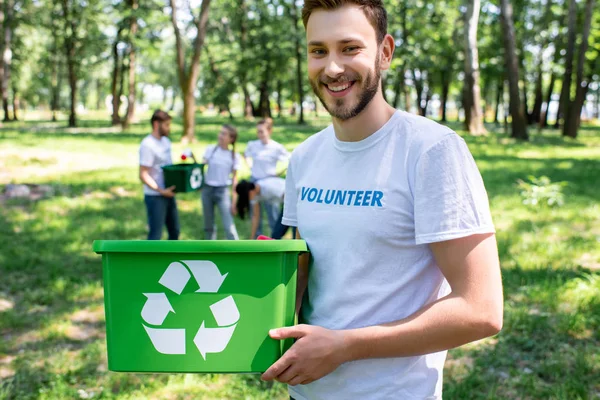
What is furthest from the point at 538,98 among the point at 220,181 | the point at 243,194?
the point at 220,181

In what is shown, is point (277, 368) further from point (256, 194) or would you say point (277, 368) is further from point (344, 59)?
point (256, 194)

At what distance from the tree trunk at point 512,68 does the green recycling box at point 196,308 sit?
60.2 feet

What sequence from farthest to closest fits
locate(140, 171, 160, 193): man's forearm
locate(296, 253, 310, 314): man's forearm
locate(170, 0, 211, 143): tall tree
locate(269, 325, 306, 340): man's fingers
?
locate(170, 0, 211, 143): tall tree
locate(140, 171, 160, 193): man's forearm
locate(296, 253, 310, 314): man's forearm
locate(269, 325, 306, 340): man's fingers

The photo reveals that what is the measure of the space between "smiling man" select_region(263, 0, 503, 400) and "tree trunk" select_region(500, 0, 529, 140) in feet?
59.5

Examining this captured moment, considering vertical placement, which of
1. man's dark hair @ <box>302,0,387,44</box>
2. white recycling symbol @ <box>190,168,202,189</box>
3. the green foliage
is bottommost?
the green foliage

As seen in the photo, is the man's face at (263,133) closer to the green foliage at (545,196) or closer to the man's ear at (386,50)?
the green foliage at (545,196)

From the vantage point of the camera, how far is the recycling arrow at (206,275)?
149 cm

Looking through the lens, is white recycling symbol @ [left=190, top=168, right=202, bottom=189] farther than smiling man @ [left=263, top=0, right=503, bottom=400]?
Yes

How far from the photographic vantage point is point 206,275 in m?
1.50

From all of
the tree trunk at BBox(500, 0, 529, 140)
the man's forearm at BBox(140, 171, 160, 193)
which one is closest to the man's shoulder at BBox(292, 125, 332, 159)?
the man's forearm at BBox(140, 171, 160, 193)

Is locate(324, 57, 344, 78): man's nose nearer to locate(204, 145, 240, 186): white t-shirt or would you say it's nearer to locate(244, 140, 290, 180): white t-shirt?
locate(204, 145, 240, 186): white t-shirt

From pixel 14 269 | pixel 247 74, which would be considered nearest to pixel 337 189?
pixel 14 269

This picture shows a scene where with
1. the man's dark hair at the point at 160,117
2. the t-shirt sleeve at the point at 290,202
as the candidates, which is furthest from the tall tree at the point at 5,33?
the t-shirt sleeve at the point at 290,202

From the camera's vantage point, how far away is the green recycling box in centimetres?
150
